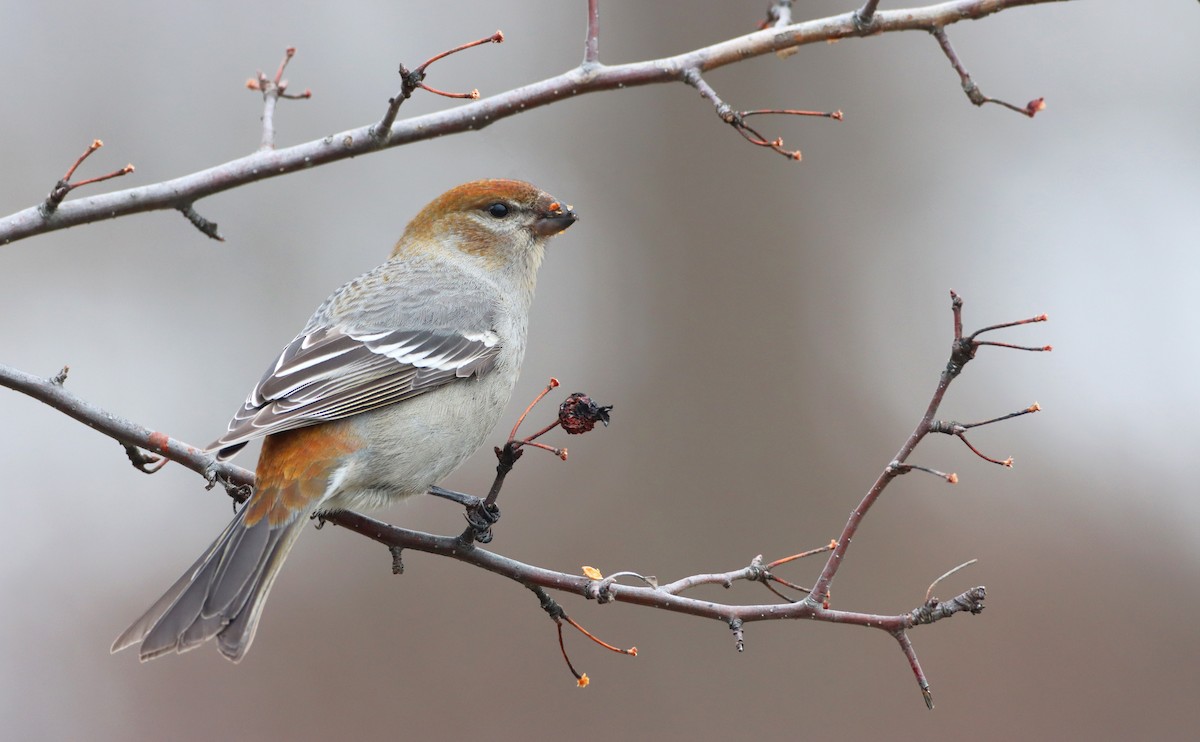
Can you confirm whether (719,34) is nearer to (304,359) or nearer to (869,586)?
(869,586)

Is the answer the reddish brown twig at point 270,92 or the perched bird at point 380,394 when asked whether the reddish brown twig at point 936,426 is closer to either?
the perched bird at point 380,394

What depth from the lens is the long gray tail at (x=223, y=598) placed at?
3451 millimetres

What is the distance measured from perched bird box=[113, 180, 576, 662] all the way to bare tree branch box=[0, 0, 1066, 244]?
0.84 metres

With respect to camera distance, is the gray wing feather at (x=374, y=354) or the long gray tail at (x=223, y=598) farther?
the gray wing feather at (x=374, y=354)

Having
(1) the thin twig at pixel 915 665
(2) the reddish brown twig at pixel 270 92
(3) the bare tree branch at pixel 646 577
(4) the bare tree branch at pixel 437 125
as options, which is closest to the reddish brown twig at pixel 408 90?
(4) the bare tree branch at pixel 437 125

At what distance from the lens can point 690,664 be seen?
7754 mm

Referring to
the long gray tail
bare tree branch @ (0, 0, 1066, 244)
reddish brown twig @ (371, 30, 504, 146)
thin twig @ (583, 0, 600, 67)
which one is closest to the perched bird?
the long gray tail

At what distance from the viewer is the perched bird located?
362cm

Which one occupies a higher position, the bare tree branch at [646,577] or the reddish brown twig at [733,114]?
the reddish brown twig at [733,114]

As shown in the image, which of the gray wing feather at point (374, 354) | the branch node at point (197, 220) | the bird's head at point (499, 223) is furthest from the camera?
the bird's head at point (499, 223)

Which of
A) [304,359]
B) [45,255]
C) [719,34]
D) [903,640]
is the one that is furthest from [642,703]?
[45,255]

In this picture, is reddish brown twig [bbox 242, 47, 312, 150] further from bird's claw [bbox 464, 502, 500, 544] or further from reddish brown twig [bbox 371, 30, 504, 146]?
bird's claw [bbox 464, 502, 500, 544]

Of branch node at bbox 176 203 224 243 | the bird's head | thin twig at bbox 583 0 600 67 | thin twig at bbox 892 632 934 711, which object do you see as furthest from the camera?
the bird's head

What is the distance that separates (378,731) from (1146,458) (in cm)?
631
